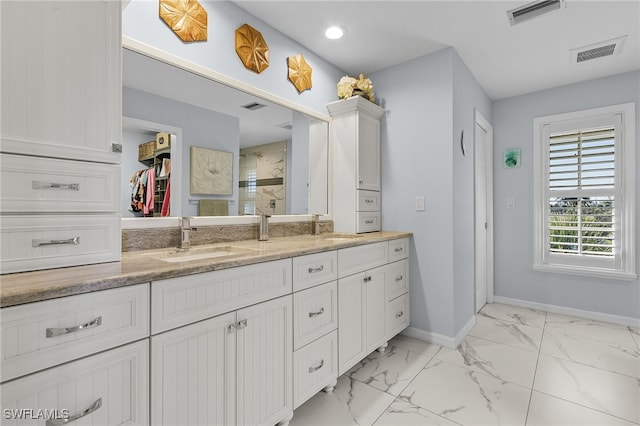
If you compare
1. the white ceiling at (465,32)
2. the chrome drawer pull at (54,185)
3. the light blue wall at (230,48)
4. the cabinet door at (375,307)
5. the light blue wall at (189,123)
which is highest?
the white ceiling at (465,32)

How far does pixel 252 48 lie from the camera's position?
2.06 metres

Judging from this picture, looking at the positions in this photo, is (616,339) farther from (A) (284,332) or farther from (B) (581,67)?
(A) (284,332)

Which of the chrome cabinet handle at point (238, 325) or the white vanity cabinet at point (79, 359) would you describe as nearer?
the white vanity cabinet at point (79, 359)

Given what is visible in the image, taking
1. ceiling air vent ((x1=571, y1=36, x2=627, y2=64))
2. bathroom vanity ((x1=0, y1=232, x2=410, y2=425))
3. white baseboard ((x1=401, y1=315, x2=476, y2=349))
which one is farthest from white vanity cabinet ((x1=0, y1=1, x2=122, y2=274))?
ceiling air vent ((x1=571, y1=36, x2=627, y2=64))

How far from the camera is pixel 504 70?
2.91 m

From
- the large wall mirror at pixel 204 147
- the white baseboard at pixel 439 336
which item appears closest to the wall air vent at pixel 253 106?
the large wall mirror at pixel 204 147

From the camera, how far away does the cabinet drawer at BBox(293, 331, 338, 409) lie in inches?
61.5

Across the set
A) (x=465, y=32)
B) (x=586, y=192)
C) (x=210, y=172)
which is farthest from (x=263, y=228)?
(x=586, y=192)

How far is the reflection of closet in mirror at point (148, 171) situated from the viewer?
1524 mm

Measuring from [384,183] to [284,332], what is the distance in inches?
70.2

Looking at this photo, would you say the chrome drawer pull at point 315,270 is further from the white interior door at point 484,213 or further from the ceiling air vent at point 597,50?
the ceiling air vent at point 597,50

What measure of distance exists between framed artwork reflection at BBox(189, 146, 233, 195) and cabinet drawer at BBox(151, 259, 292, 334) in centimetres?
74

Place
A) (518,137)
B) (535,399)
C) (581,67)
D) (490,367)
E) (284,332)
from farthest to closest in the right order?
1. (518,137)
2. (581,67)
3. (490,367)
4. (535,399)
5. (284,332)

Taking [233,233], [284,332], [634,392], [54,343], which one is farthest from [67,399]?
[634,392]
